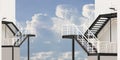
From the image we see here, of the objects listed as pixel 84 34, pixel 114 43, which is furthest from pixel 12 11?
pixel 114 43

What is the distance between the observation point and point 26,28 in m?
30.5

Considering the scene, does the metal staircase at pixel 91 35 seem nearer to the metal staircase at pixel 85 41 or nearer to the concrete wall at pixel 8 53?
the metal staircase at pixel 85 41

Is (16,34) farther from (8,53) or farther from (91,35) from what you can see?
(91,35)

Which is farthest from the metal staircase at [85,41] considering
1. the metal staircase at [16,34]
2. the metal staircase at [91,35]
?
the metal staircase at [16,34]

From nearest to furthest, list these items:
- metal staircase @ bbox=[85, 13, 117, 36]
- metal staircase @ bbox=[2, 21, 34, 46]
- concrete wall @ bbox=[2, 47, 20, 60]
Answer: metal staircase @ bbox=[85, 13, 117, 36] → concrete wall @ bbox=[2, 47, 20, 60] → metal staircase @ bbox=[2, 21, 34, 46]

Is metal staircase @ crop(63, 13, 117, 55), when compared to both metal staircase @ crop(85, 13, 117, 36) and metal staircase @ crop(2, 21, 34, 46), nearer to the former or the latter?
metal staircase @ crop(85, 13, 117, 36)

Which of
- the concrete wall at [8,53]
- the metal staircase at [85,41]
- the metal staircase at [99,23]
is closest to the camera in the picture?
the metal staircase at [85,41]

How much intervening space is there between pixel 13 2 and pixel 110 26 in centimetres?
927

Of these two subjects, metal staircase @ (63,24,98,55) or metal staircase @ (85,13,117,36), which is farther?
metal staircase @ (85,13,117,36)

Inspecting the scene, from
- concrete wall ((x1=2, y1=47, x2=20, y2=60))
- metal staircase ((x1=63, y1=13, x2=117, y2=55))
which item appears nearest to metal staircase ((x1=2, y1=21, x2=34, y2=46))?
concrete wall ((x1=2, y1=47, x2=20, y2=60))

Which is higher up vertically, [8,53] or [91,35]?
[91,35]

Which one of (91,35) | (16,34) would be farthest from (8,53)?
(91,35)

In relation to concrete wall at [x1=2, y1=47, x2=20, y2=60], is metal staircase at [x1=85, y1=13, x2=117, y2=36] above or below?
above

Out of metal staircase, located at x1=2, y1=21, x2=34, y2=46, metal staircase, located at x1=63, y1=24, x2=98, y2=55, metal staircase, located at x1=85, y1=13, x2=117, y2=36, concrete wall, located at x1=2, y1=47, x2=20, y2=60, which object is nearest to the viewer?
metal staircase, located at x1=63, y1=24, x2=98, y2=55
